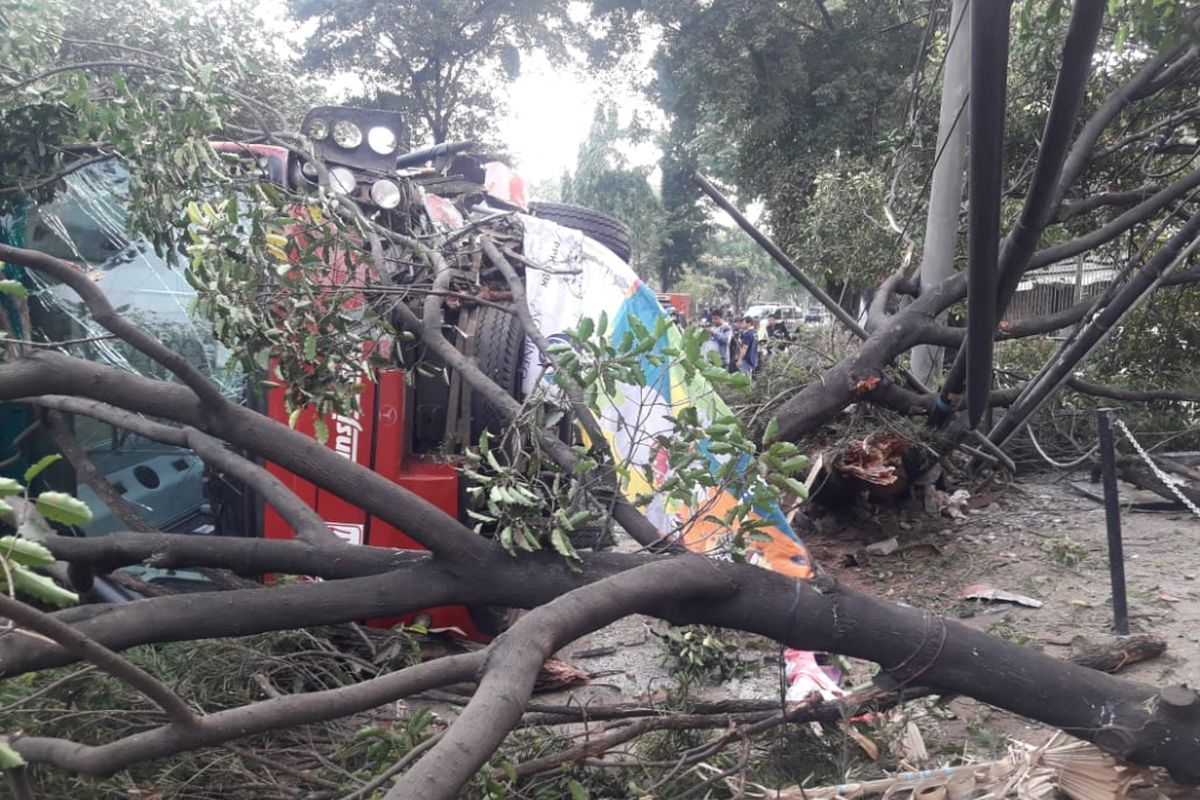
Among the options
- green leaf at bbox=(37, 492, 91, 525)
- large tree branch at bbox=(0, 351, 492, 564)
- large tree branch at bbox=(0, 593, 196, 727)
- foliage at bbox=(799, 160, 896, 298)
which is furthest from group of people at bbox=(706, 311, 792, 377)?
green leaf at bbox=(37, 492, 91, 525)

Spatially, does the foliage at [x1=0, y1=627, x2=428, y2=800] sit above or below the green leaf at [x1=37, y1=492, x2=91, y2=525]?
below

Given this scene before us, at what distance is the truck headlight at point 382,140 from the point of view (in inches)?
167

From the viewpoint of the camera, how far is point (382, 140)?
426 centimetres

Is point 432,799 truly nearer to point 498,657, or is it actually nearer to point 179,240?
point 498,657

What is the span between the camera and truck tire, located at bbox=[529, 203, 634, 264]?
597cm

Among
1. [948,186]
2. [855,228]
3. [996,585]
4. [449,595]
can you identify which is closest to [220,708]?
[449,595]

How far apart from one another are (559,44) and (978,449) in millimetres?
17295

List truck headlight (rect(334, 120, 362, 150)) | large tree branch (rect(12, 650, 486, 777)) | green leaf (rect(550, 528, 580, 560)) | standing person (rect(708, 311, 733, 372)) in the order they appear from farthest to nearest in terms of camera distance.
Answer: standing person (rect(708, 311, 733, 372)) → truck headlight (rect(334, 120, 362, 150)) → green leaf (rect(550, 528, 580, 560)) → large tree branch (rect(12, 650, 486, 777))

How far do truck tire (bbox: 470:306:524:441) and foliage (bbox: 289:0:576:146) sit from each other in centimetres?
1671

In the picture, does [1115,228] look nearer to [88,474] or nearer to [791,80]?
[88,474]

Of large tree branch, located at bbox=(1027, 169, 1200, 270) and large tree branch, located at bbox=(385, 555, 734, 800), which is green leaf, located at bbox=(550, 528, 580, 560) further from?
large tree branch, located at bbox=(1027, 169, 1200, 270)

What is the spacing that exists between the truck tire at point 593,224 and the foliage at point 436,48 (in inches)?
579

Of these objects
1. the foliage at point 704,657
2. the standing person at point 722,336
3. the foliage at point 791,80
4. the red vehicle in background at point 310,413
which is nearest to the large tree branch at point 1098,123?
the foliage at point 704,657

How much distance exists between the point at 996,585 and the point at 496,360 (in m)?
3.05
